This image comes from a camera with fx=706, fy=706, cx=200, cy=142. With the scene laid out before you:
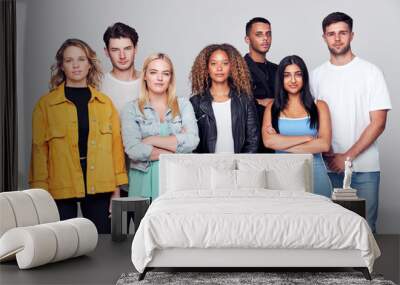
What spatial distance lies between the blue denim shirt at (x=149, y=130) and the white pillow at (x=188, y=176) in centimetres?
56

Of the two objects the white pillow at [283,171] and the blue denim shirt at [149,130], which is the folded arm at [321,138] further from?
the blue denim shirt at [149,130]

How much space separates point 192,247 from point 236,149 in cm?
279

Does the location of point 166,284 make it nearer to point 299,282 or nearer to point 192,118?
point 299,282

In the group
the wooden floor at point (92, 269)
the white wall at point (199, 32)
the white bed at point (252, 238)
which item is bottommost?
the wooden floor at point (92, 269)

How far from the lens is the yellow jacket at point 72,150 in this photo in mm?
8078

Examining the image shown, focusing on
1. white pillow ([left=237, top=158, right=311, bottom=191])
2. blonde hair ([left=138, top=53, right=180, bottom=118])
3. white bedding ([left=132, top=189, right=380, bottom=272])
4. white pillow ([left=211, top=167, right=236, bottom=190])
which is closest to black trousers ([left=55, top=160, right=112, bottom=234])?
blonde hair ([left=138, top=53, right=180, bottom=118])

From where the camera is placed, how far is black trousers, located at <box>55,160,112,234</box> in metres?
8.12

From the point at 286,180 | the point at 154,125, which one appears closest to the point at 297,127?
the point at 286,180

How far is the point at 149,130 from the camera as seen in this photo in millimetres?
8070

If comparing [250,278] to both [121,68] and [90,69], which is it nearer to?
[121,68]

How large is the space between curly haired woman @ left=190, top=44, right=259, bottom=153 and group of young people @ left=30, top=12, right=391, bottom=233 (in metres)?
0.01

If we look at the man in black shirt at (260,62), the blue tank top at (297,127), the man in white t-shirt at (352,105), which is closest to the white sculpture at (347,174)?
the man in white t-shirt at (352,105)

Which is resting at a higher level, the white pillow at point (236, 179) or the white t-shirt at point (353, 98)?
the white t-shirt at point (353, 98)

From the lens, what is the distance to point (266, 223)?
17.7ft
